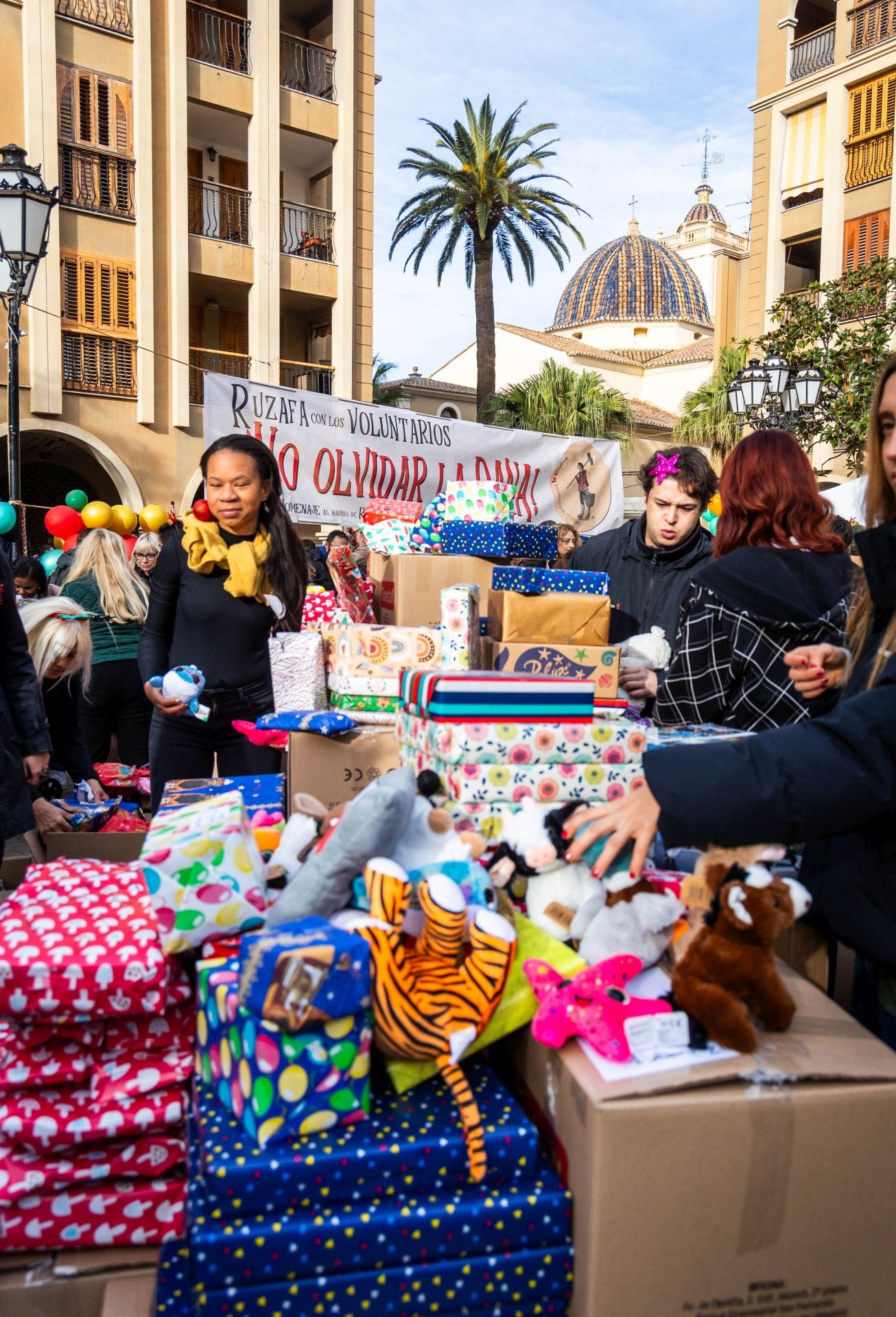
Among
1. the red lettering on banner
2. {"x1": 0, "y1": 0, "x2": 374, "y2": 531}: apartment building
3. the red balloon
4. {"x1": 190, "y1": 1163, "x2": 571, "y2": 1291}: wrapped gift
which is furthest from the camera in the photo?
{"x1": 0, "y1": 0, "x2": 374, "y2": 531}: apartment building

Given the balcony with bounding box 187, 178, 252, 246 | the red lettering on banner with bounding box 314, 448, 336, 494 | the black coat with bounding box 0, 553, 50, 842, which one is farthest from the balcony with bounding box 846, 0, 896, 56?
the black coat with bounding box 0, 553, 50, 842

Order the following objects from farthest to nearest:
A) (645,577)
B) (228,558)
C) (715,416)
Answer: (715,416), (645,577), (228,558)

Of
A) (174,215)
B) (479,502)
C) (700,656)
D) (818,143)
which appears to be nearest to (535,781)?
(700,656)

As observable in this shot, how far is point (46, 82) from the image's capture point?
1327 cm

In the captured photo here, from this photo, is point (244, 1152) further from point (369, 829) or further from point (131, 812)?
point (131, 812)

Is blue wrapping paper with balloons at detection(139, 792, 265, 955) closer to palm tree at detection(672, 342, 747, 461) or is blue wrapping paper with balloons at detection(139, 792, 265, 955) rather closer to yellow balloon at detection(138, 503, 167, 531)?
yellow balloon at detection(138, 503, 167, 531)

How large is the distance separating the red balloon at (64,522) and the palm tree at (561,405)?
19147mm

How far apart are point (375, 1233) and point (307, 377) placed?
17.2m

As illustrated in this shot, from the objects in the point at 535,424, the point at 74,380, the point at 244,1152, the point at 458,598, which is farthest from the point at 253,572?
the point at 535,424

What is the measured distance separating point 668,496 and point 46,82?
46.0 feet

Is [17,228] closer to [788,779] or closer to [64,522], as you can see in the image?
[64,522]

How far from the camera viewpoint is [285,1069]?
1137 mm

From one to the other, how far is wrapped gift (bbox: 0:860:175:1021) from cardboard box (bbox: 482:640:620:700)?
108 cm

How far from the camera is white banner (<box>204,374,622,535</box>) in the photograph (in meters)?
6.60
